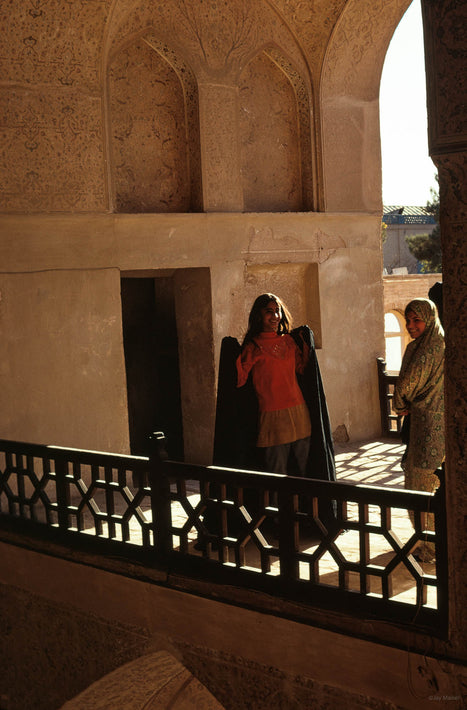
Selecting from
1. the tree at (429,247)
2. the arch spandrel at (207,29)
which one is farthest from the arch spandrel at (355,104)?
the tree at (429,247)

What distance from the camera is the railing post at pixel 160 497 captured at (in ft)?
17.2

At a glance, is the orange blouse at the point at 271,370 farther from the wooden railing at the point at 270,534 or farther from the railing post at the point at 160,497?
the railing post at the point at 160,497

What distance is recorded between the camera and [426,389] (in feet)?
17.7

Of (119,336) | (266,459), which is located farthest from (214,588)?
(119,336)

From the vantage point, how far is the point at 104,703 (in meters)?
5.65

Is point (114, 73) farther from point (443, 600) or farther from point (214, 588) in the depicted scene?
point (443, 600)

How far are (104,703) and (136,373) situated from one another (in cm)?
465

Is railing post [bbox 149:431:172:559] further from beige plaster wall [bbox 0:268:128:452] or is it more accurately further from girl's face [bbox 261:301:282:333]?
beige plaster wall [bbox 0:268:128:452]

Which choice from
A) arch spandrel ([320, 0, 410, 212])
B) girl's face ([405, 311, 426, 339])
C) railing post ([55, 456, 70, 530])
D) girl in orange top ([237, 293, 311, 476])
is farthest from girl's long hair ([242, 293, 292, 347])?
arch spandrel ([320, 0, 410, 212])

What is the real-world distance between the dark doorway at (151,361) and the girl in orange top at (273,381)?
371 centimetres

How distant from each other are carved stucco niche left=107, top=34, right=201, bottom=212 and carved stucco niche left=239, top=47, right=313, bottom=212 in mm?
696

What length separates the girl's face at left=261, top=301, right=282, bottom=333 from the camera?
587 centimetres

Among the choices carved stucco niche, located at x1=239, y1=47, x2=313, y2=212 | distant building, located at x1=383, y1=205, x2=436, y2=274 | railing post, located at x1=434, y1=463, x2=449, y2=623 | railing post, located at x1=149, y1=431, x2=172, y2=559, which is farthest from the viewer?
distant building, located at x1=383, y1=205, x2=436, y2=274

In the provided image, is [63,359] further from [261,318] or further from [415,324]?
[415,324]
